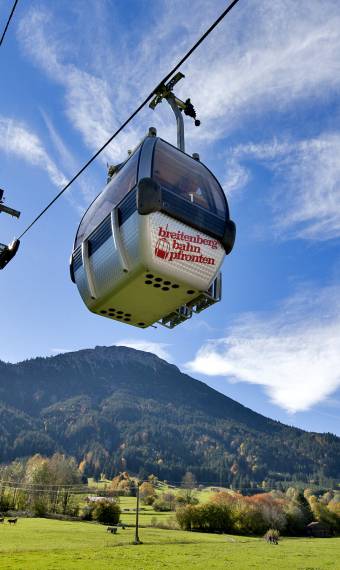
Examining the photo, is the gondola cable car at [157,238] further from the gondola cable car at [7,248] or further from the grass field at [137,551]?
the grass field at [137,551]

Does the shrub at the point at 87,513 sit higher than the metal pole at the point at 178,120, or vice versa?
the metal pole at the point at 178,120

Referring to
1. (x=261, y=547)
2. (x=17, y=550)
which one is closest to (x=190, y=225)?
(x=17, y=550)

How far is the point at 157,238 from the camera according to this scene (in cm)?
775

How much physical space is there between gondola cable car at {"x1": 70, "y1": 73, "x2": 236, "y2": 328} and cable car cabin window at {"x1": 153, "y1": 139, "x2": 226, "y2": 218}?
0.02 m

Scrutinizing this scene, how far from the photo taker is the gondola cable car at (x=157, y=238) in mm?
7777

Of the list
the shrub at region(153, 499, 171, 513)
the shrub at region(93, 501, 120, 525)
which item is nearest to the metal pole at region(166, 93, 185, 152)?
the shrub at region(93, 501, 120, 525)

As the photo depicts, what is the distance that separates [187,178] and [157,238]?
1.54 metres

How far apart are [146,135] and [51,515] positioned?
103 metres

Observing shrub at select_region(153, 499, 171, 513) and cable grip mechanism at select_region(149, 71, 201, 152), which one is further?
shrub at select_region(153, 499, 171, 513)

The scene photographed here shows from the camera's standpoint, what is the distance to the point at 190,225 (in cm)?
823

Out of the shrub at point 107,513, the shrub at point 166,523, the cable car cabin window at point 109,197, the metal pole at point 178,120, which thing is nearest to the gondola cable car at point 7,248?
the cable car cabin window at point 109,197

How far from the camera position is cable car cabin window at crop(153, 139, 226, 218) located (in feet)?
27.2

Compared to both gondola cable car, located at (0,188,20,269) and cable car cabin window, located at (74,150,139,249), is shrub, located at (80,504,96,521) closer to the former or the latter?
gondola cable car, located at (0,188,20,269)

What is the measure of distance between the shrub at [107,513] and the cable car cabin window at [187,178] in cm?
10105
